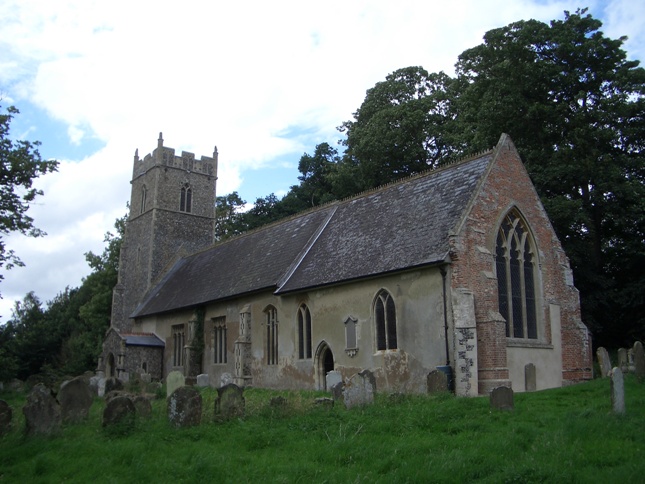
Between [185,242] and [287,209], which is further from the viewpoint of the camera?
[287,209]

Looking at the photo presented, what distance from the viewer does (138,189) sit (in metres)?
42.6

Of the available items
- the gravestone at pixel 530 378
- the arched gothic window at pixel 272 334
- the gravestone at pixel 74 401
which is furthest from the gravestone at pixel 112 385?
the gravestone at pixel 530 378

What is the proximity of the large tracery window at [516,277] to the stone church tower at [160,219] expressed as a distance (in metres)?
22.9

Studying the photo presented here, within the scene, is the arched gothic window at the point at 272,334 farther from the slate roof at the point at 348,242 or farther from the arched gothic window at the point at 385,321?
the arched gothic window at the point at 385,321

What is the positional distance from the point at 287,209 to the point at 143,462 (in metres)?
41.7

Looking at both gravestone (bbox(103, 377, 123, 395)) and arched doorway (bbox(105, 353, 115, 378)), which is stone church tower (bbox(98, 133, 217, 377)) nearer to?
arched doorway (bbox(105, 353, 115, 378))

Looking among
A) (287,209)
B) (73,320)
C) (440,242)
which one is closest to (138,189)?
(287,209)

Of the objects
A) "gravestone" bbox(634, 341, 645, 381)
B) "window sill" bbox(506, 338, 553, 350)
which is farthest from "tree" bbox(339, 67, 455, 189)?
"gravestone" bbox(634, 341, 645, 381)

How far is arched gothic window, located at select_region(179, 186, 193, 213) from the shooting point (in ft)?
135

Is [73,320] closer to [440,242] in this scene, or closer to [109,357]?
[109,357]

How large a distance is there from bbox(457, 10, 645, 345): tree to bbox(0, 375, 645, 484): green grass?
1372 cm

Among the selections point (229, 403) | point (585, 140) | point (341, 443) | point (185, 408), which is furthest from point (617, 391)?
point (585, 140)

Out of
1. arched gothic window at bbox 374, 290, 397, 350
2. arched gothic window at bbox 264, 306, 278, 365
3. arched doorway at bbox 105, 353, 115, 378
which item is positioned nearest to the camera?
arched gothic window at bbox 374, 290, 397, 350

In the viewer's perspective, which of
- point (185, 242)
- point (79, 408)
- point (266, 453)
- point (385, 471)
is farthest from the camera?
point (185, 242)
